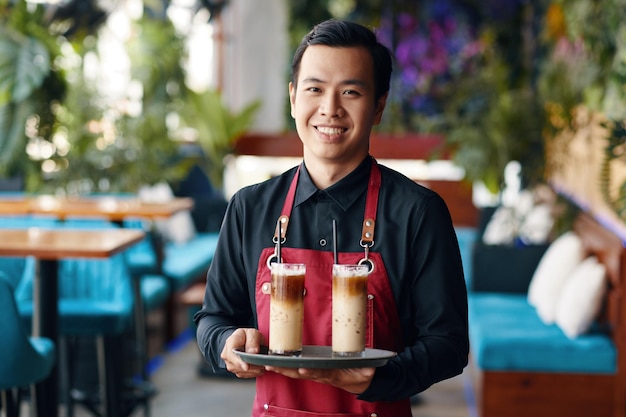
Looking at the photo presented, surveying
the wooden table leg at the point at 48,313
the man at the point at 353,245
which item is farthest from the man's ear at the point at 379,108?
the wooden table leg at the point at 48,313

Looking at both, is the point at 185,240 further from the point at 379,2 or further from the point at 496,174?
the point at 379,2

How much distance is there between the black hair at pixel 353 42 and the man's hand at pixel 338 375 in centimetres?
47

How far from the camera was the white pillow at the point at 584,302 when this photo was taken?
4230 millimetres

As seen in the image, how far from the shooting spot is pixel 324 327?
59.8 inches

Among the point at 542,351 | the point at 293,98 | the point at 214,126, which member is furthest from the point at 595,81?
the point at 214,126

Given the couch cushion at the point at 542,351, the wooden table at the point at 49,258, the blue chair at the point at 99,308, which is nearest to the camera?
the wooden table at the point at 49,258

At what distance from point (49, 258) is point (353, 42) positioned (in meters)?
2.26

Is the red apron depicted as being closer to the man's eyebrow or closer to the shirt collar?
the shirt collar

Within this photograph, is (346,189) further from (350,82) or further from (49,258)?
(49,258)

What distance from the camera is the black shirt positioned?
1.49 m

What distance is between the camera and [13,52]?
5883 millimetres

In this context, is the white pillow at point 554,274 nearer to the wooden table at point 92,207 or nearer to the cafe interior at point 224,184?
the cafe interior at point 224,184

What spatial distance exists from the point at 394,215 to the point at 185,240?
660cm

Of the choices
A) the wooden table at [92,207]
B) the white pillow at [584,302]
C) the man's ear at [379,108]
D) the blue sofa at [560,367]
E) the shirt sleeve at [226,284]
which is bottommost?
the blue sofa at [560,367]
